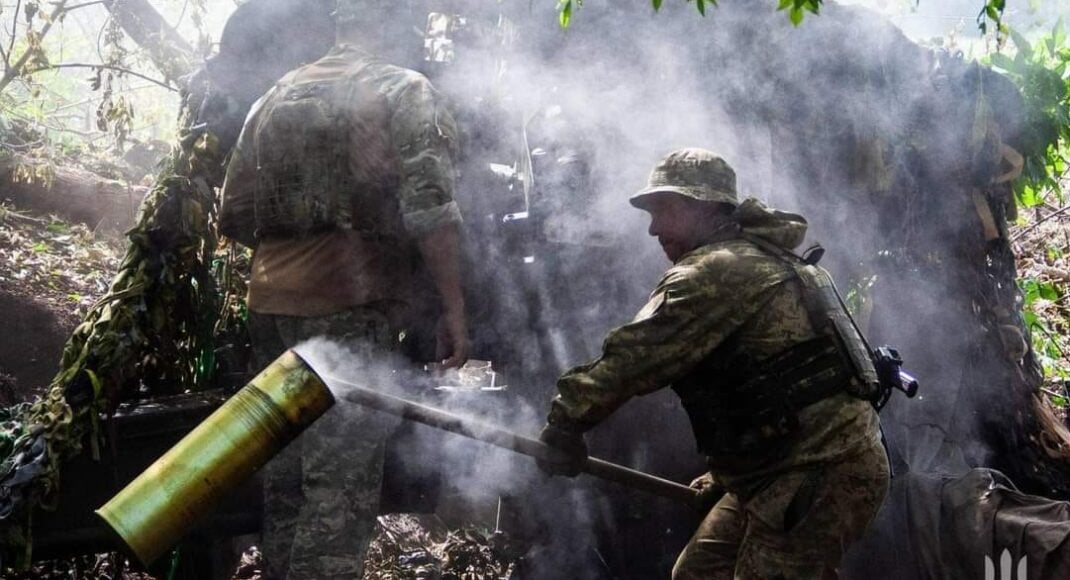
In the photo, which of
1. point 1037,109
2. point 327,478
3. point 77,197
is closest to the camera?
point 327,478

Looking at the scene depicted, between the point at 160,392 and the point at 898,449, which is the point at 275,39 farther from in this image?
the point at 898,449

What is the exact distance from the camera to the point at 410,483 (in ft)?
17.0

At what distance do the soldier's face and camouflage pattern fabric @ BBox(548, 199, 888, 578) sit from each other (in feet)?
0.79

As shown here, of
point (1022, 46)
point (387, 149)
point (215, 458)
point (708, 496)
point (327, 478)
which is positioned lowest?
point (708, 496)

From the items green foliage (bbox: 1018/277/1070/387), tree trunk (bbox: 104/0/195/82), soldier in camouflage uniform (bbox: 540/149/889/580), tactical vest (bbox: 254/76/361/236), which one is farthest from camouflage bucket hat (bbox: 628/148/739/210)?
tree trunk (bbox: 104/0/195/82)

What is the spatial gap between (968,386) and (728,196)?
2.92 metres

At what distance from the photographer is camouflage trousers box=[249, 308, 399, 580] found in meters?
4.15

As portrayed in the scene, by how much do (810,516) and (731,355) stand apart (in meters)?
0.69

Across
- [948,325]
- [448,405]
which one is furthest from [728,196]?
[948,325]

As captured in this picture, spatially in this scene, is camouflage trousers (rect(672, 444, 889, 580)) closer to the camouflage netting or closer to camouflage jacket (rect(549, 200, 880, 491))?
camouflage jacket (rect(549, 200, 880, 491))

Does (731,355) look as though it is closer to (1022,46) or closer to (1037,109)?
(1037,109)

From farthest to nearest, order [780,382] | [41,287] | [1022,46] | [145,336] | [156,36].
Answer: [156,36]
[41,287]
[1022,46]
[145,336]
[780,382]

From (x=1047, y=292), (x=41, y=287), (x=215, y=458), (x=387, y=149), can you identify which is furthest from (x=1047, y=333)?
(x=41, y=287)

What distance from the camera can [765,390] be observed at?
3.71 meters
